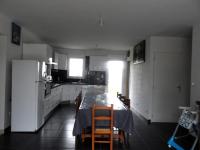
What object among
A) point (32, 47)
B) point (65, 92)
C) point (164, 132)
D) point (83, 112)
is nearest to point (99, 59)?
point (65, 92)

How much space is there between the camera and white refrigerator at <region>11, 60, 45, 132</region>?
14.0 ft

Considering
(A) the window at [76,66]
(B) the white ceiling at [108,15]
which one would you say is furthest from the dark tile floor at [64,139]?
(A) the window at [76,66]

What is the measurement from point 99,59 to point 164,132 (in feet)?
15.7

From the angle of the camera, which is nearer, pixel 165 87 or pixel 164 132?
pixel 164 132

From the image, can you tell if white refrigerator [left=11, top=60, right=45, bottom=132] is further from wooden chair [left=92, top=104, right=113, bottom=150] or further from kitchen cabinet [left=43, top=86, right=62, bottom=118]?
wooden chair [left=92, top=104, right=113, bottom=150]

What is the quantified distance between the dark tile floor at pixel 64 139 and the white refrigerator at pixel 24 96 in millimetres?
239

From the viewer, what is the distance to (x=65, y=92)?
8102 millimetres

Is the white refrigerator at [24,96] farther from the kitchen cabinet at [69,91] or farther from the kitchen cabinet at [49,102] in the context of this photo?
the kitchen cabinet at [69,91]

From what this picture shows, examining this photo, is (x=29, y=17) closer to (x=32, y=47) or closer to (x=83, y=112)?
(x=32, y=47)

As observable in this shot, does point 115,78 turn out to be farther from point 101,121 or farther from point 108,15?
point 101,121

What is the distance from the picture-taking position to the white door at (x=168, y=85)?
5477mm

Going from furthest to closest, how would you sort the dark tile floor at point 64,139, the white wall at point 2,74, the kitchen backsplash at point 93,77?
the kitchen backsplash at point 93,77 < the white wall at point 2,74 < the dark tile floor at point 64,139

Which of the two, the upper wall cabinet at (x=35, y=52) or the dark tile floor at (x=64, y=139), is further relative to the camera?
the upper wall cabinet at (x=35, y=52)

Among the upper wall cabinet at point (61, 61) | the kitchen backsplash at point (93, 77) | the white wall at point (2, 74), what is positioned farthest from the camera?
the kitchen backsplash at point (93, 77)
